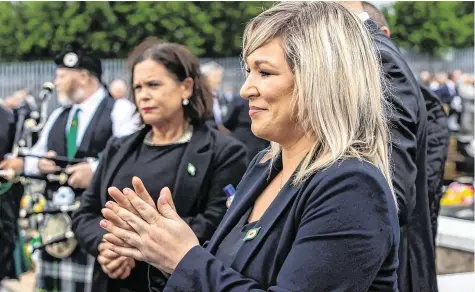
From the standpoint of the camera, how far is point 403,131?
2812mm

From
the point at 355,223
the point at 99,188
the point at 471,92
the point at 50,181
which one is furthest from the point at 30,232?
the point at 471,92

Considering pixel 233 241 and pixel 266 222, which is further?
pixel 233 241

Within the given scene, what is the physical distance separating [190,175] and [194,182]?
41mm

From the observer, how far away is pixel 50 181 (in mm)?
5141

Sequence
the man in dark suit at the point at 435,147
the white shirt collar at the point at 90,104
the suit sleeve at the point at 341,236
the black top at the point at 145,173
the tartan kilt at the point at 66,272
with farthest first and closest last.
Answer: the white shirt collar at the point at 90,104
the tartan kilt at the point at 66,272
the man in dark suit at the point at 435,147
the black top at the point at 145,173
the suit sleeve at the point at 341,236

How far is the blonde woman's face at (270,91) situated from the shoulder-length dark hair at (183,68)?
1.96 metres

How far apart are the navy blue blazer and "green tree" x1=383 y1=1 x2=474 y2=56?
116ft

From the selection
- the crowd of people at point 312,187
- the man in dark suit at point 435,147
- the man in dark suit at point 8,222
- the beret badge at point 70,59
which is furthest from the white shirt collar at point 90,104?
the crowd of people at point 312,187

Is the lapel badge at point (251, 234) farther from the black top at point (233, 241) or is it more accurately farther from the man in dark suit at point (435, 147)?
the man in dark suit at point (435, 147)

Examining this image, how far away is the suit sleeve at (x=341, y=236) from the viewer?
5.72 feet

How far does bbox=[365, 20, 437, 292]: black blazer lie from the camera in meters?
2.77

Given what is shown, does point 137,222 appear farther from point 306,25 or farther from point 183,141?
point 183,141

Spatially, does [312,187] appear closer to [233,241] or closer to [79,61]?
[233,241]

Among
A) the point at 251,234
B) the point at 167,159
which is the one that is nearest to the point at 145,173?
the point at 167,159
